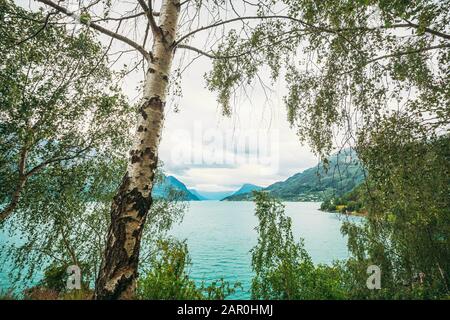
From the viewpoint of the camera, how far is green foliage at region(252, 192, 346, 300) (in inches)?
589

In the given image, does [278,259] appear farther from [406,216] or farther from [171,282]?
[171,282]

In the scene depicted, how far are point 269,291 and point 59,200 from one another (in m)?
13.4

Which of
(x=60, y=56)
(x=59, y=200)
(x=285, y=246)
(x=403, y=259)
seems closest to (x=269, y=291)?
(x=285, y=246)

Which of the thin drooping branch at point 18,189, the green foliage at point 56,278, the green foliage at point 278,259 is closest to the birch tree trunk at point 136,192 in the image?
the thin drooping branch at point 18,189

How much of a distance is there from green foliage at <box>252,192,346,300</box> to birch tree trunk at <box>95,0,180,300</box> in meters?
13.1

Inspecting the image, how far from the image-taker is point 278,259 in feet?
49.6

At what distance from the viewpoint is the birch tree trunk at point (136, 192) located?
2.45 m

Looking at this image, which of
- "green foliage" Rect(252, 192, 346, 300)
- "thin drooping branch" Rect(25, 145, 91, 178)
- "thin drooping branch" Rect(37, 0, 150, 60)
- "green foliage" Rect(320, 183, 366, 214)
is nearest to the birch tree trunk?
"thin drooping branch" Rect(37, 0, 150, 60)

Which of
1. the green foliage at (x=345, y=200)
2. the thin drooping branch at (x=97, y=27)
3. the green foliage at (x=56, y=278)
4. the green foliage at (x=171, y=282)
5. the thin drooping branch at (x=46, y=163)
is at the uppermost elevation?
the thin drooping branch at (x=97, y=27)

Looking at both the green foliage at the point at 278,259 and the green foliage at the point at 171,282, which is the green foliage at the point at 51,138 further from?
the green foliage at the point at 278,259

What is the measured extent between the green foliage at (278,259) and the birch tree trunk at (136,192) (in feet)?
43.0

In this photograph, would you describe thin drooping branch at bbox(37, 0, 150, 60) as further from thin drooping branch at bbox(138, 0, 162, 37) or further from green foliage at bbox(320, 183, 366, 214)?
green foliage at bbox(320, 183, 366, 214)

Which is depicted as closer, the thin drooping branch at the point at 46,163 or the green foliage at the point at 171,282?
the green foliage at the point at 171,282
